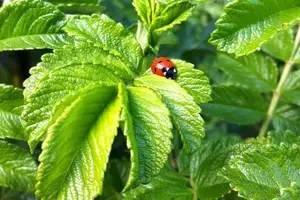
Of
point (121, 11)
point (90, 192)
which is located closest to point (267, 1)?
point (90, 192)

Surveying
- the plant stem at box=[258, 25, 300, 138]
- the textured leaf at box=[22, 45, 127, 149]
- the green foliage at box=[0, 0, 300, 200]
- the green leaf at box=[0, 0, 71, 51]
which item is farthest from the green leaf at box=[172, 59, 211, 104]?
the plant stem at box=[258, 25, 300, 138]

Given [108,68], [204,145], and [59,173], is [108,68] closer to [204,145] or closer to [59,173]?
[59,173]

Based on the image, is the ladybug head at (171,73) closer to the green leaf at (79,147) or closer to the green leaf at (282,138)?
the green leaf at (79,147)

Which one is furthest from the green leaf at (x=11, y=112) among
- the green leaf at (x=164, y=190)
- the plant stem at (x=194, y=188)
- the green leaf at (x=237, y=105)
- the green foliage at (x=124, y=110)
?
the green leaf at (x=237, y=105)

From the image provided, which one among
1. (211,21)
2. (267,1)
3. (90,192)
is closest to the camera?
(90,192)

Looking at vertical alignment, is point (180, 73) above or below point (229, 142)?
above

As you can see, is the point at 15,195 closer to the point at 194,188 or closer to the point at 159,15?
the point at 194,188

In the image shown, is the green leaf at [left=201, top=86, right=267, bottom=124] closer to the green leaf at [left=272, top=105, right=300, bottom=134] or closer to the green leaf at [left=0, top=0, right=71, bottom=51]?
the green leaf at [left=272, top=105, right=300, bottom=134]
